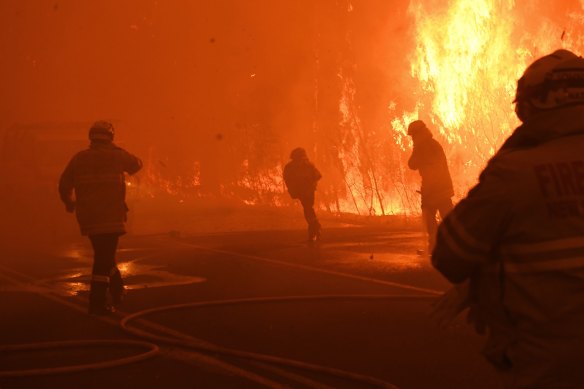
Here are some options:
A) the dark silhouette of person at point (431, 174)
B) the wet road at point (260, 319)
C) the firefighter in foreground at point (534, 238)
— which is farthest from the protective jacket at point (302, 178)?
the firefighter in foreground at point (534, 238)

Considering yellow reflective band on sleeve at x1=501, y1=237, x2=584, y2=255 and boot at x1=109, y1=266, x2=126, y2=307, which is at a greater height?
yellow reflective band on sleeve at x1=501, y1=237, x2=584, y2=255

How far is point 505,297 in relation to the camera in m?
2.75

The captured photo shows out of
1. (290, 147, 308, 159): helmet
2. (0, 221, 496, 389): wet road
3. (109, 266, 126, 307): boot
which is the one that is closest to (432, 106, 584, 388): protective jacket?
(0, 221, 496, 389): wet road

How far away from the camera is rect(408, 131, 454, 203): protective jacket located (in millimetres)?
12203

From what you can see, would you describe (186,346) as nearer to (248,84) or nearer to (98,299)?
(98,299)

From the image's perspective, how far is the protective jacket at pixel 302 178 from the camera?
15586 mm

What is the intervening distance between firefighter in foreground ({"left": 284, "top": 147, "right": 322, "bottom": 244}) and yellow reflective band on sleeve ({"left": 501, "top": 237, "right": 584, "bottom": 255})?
1278 cm

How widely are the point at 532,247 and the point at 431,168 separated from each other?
9.61m

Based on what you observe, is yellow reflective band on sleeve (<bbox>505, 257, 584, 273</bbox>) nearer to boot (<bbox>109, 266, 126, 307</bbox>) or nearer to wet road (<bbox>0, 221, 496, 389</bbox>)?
wet road (<bbox>0, 221, 496, 389</bbox>)

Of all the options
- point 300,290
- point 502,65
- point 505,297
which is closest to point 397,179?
point 502,65

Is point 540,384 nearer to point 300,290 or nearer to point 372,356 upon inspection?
point 372,356

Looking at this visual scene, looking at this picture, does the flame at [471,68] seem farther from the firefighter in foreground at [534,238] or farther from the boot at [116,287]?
the firefighter in foreground at [534,238]

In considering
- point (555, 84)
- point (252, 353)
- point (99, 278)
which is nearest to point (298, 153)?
point (99, 278)

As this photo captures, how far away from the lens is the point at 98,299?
336 inches
